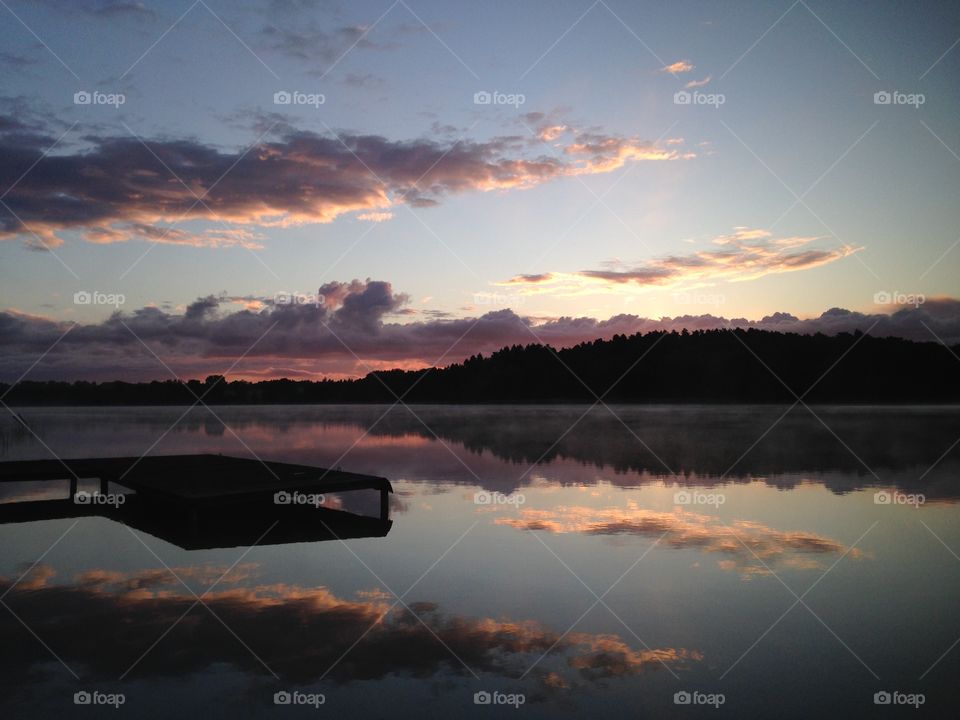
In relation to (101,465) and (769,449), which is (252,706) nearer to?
(101,465)

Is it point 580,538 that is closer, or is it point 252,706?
point 252,706

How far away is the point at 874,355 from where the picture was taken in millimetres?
140375

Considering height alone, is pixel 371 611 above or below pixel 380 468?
below

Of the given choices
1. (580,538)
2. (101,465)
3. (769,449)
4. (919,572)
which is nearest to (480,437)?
(769,449)

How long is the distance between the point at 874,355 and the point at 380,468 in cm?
13414
